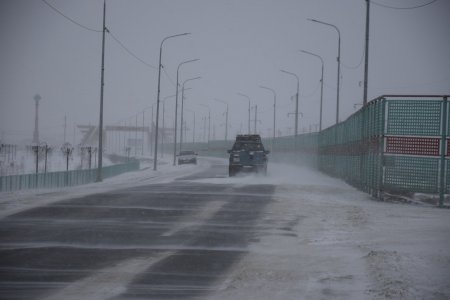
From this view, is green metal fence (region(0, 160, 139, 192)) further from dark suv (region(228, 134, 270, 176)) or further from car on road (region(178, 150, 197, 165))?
car on road (region(178, 150, 197, 165))

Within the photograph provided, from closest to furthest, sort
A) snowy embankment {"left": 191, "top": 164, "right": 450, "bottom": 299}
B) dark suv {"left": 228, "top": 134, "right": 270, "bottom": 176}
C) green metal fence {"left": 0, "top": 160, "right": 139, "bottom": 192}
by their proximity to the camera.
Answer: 1. snowy embankment {"left": 191, "top": 164, "right": 450, "bottom": 299}
2. green metal fence {"left": 0, "top": 160, "right": 139, "bottom": 192}
3. dark suv {"left": 228, "top": 134, "right": 270, "bottom": 176}

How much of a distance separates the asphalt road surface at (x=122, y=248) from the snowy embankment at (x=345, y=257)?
462mm

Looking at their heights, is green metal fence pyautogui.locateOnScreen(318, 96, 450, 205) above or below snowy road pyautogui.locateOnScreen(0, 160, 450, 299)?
above

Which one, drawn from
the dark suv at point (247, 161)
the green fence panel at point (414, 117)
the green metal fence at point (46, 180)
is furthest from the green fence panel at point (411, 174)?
the dark suv at point (247, 161)

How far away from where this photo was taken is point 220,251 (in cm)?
869

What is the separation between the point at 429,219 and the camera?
1266 cm

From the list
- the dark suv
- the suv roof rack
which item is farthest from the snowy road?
the suv roof rack

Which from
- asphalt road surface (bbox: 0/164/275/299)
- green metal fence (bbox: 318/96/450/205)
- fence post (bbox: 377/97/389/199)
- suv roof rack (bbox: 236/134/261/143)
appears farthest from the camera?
suv roof rack (bbox: 236/134/261/143)

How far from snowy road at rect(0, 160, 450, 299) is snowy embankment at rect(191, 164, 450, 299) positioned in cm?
2

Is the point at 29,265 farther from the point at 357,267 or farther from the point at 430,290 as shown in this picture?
the point at 430,290

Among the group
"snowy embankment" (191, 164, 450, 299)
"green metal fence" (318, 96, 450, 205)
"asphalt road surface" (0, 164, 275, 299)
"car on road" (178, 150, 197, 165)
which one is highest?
"green metal fence" (318, 96, 450, 205)

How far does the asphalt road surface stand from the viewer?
640 centimetres

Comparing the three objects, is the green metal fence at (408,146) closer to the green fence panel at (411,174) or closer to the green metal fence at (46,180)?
the green fence panel at (411,174)

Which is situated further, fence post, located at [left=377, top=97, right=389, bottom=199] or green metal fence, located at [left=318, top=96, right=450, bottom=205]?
fence post, located at [left=377, top=97, right=389, bottom=199]
